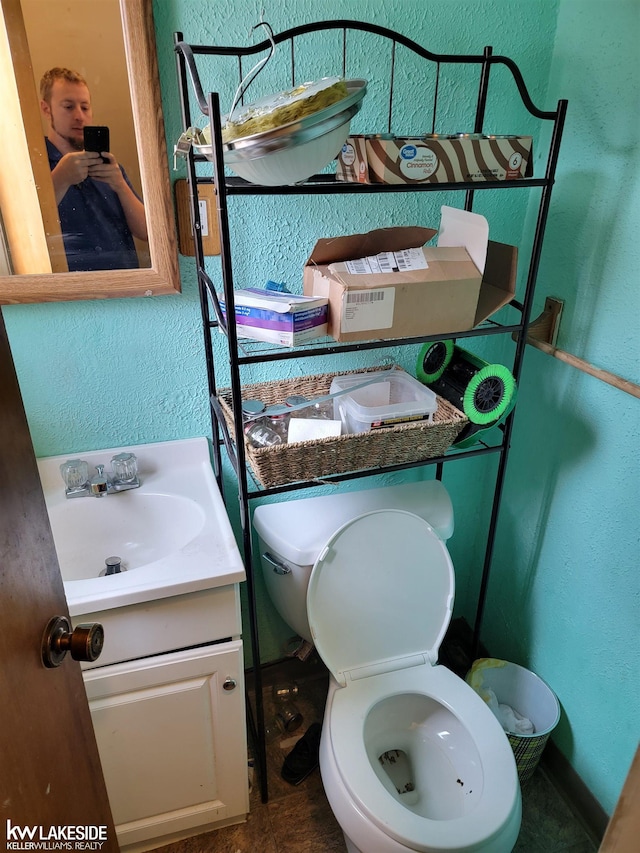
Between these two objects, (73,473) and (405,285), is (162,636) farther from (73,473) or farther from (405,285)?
(405,285)

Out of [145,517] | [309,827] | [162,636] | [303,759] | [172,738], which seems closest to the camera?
[162,636]

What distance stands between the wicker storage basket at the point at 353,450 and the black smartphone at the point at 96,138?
551 millimetres

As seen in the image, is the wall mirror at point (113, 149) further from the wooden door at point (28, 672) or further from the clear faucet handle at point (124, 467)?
the wooden door at point (28, 672)

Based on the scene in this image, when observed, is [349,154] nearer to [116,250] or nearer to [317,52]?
[317,52]

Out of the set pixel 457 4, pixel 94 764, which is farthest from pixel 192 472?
pixel 457 4

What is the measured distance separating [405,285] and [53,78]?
0.74 meters

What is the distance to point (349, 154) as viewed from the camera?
1.07m

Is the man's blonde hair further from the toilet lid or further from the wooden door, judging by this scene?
the toilet lid

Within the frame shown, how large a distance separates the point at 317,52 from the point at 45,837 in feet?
4.52

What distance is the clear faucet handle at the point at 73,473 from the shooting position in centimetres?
129

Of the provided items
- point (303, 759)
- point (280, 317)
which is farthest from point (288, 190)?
point (303, 759)

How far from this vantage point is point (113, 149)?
1.13 m

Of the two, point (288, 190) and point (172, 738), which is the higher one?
point (288, 190)

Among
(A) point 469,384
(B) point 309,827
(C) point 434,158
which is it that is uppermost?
(C) point 434,158
